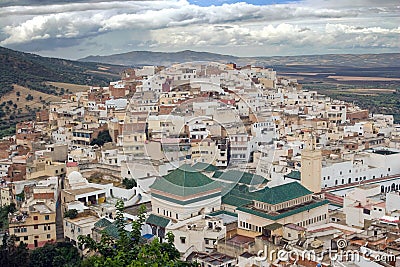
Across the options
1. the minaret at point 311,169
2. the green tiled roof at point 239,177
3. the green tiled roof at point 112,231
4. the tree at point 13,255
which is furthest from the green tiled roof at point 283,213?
the tree at point 13,255

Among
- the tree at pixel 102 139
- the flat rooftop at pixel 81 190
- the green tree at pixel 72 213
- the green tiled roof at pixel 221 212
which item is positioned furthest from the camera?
the tree at pixel 102 139

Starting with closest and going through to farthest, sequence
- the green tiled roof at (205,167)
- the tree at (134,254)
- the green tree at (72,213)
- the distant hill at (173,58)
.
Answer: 1. the tree at (134,254)
2. the green tree at (72,213)
3. the green tiled roof at (205,167)
4. the distant hill at (173,58)

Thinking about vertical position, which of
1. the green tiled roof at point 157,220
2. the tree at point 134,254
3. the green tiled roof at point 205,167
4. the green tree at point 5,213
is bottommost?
the green tree at point 5,213

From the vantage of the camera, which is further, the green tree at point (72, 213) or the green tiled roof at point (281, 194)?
the green tree at point (72, 213)

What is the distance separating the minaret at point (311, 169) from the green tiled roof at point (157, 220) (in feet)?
9.93

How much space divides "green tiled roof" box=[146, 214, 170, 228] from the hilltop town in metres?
0.02

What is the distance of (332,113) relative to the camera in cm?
1844

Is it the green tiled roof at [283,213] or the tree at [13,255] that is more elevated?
the green tiled roof at [283,213]

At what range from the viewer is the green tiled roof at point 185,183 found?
348 inches

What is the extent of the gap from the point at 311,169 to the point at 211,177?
2.04m

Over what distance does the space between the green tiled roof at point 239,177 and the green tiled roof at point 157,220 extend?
137cm

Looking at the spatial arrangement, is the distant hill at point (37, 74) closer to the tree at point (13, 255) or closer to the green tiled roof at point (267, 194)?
the tree at point (13, 255)

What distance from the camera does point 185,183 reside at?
8.84 metres

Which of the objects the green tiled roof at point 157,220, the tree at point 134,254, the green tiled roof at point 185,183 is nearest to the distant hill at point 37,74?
the green tiled roof at point 185,183
